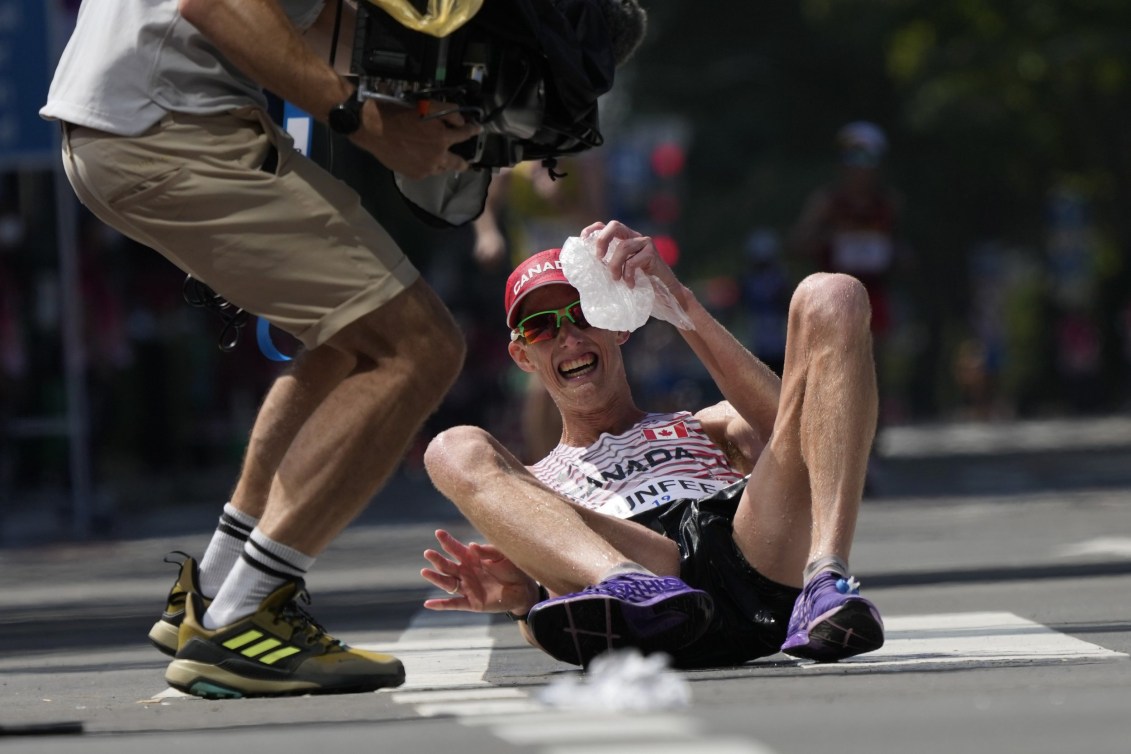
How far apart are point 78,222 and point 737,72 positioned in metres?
27.3

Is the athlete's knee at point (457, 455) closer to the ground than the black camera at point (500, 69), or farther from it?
closer to the ground

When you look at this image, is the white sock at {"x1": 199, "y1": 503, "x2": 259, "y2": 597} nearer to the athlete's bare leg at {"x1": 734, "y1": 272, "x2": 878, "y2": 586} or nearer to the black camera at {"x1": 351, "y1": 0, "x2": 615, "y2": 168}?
the black camera at {"x1": 351, "y1": 0, "x2": 615, "y2": 168}

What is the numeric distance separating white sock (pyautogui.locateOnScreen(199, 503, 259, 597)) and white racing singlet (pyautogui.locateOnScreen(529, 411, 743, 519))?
2.57 ft

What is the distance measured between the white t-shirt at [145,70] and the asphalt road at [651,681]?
4.11 ft

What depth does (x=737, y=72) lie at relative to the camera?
4347 centimetres

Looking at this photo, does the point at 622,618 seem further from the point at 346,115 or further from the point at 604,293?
the point at 346,115

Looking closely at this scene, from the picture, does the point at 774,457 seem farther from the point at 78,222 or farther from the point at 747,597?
the point at 78,222

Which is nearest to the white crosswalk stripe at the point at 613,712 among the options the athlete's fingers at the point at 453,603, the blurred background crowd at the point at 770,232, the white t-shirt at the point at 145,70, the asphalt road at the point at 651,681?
the asphalt road at the point at 651,681

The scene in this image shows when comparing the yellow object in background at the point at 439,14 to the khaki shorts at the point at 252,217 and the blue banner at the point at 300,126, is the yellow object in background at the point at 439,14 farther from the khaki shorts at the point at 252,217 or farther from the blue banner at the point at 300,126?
the blue banner at the point at 300,126

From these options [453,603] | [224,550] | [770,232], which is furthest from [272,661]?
[770,232]

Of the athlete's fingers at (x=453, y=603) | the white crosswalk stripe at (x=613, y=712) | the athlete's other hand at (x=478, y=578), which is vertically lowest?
the white crosswalk stripe at (x=613, y=712)

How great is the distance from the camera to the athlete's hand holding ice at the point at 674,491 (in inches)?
202

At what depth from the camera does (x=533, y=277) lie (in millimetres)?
5871

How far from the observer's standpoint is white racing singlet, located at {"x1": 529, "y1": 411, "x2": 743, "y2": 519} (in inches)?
230
